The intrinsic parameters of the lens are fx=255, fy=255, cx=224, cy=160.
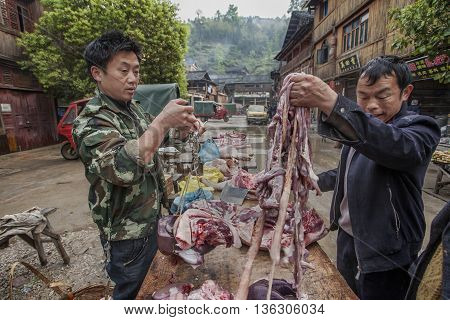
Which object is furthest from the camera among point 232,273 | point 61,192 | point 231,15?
point 231,15

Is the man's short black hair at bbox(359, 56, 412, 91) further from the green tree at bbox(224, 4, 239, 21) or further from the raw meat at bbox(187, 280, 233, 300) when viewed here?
the green tree at bbox(224, 4, 239, 21)

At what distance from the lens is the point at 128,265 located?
1.97 meters

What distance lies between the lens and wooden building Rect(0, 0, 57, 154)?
42.9ft

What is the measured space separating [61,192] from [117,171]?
7.20 metres

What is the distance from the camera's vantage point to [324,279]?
1891 millimetres

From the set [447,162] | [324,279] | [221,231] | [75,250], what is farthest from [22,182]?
[447,162]

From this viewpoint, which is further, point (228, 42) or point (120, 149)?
point (228, 42)

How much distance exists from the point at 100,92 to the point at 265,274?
194 cm

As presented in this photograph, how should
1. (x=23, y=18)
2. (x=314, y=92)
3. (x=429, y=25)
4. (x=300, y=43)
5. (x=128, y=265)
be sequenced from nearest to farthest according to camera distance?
(x=314, y=92) → (x=128, y=265) → (x=429, y=25) → (x=23, y=18) → (x=300, y=43)

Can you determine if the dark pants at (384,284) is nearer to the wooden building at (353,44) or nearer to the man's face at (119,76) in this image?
the man's face at (119,76)

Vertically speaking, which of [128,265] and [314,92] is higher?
[314,92]

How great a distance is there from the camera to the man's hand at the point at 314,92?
1.29 meters

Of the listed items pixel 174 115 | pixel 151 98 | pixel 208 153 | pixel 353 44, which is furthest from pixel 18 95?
pixel 353 44

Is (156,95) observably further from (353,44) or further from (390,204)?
(353,44)
